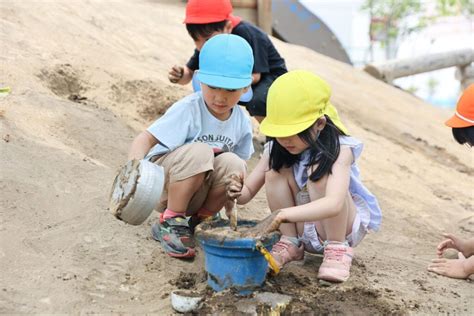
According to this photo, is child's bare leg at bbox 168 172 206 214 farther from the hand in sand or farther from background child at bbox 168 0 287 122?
the hand in sand

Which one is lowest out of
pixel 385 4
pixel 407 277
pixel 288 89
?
pixel 385 4

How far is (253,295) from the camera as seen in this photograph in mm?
2529

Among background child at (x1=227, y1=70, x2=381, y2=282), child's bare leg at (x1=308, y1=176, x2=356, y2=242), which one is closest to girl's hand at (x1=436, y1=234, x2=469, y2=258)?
background child at (x1=227, y1=70, x2=381, y2=282)

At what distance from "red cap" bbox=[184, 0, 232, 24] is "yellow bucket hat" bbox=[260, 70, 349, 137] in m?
1.25

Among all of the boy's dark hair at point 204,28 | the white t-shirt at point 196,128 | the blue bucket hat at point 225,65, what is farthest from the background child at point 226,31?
the blue bucket hat at point 225,65

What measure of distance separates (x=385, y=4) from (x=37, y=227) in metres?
18.4

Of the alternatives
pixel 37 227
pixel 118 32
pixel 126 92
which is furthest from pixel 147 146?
pixel 118 32

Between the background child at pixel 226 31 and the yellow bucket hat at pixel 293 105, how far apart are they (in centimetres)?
111

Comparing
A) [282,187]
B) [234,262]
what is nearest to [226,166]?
[282,187]

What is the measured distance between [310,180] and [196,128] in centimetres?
62

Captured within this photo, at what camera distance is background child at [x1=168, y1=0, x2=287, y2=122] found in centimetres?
384

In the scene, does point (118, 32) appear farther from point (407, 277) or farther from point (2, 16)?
point (407, 277)

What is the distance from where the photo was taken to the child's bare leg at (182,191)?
2.93 meters

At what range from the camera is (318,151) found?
2.80 meters
